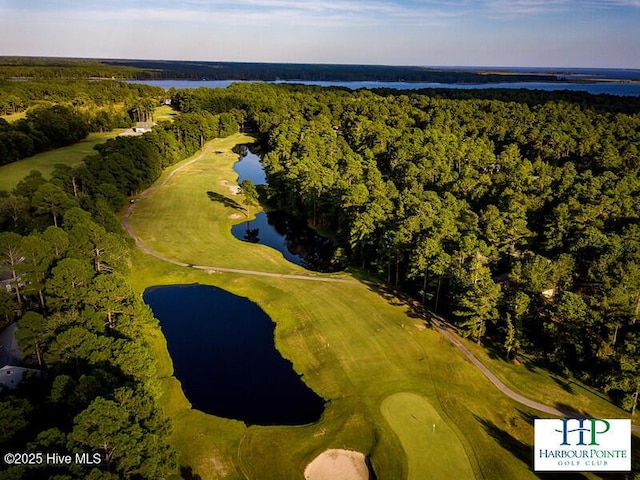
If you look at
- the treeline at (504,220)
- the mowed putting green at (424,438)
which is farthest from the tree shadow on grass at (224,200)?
the mowed putting green at (424,438)

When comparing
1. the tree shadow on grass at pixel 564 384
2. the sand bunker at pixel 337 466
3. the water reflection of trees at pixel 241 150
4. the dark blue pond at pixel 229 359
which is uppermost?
the water reflection of trees at pixel 241 150

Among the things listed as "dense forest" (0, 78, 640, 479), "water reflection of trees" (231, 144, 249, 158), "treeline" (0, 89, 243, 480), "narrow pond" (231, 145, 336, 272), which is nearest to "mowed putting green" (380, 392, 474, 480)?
"dense forest" (0, 78, 640, 479)

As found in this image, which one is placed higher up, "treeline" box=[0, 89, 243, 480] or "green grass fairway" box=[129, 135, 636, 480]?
"treeline" box=[0, 89, 243, 480]

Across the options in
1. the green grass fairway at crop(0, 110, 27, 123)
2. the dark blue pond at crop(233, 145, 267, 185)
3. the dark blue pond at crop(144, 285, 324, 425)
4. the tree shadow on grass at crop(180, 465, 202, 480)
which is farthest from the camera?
the green grass fairway at crop(0, 110, 27, 123)

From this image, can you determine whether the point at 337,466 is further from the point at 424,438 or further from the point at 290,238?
the point at 290,238

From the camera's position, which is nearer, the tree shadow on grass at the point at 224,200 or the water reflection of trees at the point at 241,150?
the tree shadow on grass at the point at 224,200

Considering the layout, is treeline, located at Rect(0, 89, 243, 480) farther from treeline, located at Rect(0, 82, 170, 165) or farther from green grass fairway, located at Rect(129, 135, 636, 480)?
treeline, located at Rect(0, 82, 170, 165)

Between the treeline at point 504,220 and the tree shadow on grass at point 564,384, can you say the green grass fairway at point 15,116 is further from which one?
the tree shadow on grass at point 564,384
